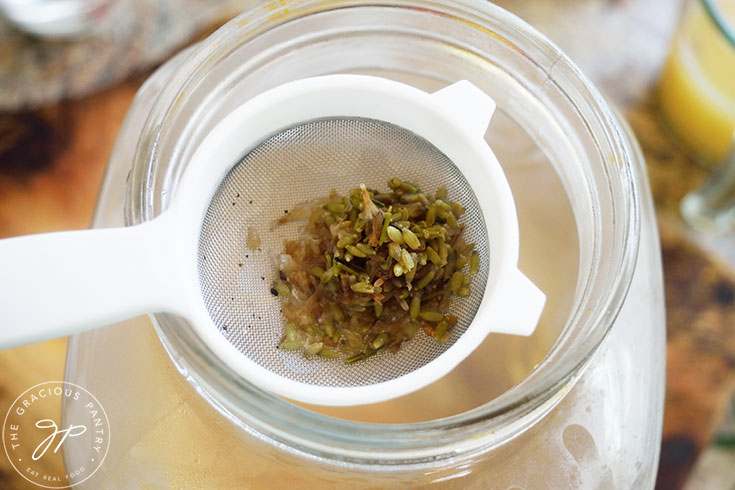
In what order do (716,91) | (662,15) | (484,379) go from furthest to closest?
(662,15) < (716,91) < (484,379)

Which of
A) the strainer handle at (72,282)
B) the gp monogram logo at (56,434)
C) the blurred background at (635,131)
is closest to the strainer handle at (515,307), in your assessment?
the strainer handle at (72,282)

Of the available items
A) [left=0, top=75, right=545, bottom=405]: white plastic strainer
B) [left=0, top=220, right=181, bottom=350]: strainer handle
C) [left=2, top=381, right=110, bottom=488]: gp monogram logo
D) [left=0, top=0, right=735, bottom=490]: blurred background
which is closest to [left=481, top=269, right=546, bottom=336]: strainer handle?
[left=0, top=75, right=545, bottom=405]: white plastic strainer

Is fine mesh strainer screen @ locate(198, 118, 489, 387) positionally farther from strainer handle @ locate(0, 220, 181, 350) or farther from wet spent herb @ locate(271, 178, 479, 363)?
strainer handle @ locate(0, 220, 181, 350)

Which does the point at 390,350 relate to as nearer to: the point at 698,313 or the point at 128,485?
the point at 128,485

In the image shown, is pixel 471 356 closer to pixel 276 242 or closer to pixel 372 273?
pixel 372 273

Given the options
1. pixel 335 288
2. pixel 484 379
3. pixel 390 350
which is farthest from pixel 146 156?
pixel 484 379

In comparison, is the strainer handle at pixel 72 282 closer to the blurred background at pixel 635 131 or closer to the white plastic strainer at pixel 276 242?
the white plastic strainer at pixel 276 242

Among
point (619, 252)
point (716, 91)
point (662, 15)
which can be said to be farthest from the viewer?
point (662, 15)
